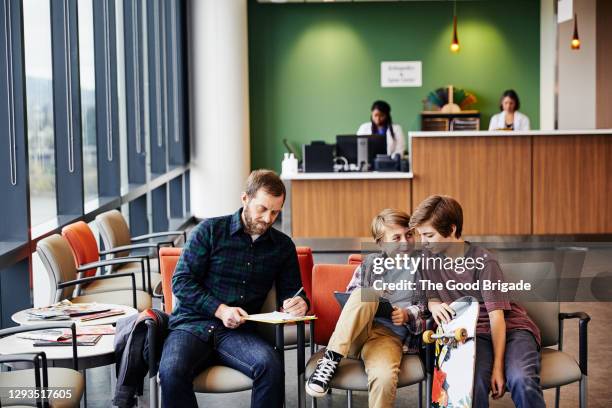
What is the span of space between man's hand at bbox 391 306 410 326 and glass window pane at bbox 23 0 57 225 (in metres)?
3.00

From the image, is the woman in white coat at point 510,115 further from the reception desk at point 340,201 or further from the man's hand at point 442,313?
the man's hand at point 442,313

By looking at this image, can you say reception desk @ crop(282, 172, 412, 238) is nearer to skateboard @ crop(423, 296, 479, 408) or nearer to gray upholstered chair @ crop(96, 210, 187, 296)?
gray upholstered chair @ crop(96, 210, 187, 296)

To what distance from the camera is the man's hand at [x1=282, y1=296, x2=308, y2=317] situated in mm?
→ 4094

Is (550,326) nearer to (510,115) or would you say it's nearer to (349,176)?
(349,176)

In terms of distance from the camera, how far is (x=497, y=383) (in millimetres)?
3859

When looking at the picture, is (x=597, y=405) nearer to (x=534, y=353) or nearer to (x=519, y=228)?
(x=534, y=353)

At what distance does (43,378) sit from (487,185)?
703cm

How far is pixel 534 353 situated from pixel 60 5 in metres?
4.65

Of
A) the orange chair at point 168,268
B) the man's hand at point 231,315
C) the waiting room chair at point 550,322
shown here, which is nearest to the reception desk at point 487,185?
the orange chair at point 168,268

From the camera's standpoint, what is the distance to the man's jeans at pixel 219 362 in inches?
151

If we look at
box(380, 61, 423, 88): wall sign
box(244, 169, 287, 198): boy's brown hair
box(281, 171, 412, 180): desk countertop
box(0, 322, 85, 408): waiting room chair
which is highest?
box(380, 61, 423, 88): wall sign

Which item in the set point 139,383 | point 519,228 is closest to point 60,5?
point 139,383

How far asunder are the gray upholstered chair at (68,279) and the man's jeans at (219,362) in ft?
4.87

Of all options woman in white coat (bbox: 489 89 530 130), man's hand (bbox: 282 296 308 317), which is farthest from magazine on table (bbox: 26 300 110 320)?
woman in white coat (bbox: 489 89 530 130)
